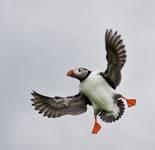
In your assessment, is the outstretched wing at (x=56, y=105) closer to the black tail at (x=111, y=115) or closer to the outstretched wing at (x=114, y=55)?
the black tail at (x=111, y=115)

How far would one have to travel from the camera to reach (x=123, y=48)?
82.2 ft

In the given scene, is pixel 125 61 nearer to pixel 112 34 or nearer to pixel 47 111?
pixel 112 34

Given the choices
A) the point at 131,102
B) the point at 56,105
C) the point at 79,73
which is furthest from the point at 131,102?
the point at 56,105

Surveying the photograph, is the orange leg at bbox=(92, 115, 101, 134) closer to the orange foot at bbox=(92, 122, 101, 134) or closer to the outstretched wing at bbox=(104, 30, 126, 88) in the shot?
the orange foot at bbox=(92, 122, 101, 134)

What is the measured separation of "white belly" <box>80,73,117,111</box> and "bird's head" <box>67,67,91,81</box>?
0.41 ft

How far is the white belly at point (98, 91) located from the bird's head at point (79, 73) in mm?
126

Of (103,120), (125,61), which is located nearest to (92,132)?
(103,120)

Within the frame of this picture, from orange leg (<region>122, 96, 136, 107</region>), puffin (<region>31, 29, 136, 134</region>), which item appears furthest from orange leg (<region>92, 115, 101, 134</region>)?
orange leg (<region>122, 96, 136, 107</region>)

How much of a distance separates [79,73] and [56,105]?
2328 millimetres

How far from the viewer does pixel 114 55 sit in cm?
2512

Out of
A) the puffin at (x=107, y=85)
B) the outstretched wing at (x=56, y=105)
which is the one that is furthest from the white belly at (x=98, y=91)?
the outstretched wing at (x=56, y=105)

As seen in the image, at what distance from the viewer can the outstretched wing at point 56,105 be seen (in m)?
26.3

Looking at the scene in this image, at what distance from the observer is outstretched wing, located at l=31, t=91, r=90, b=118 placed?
1036 inches

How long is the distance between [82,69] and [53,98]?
7.70ft
